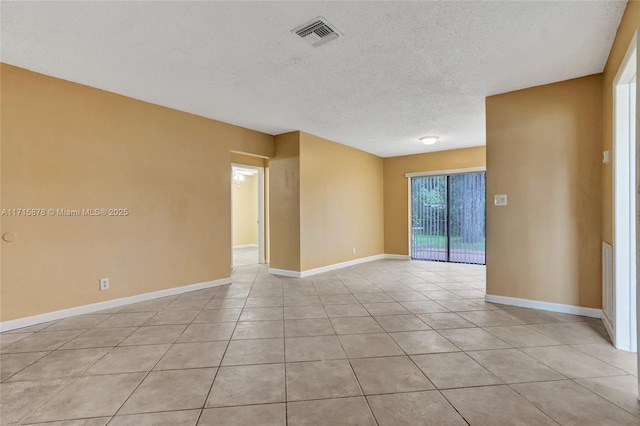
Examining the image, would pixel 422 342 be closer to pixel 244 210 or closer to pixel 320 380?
pixel 320 380

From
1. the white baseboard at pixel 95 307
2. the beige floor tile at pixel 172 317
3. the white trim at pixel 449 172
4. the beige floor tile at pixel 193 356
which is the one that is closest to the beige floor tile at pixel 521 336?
the beige floor tile at pixel 193 356

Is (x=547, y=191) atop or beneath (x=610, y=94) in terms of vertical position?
beneath

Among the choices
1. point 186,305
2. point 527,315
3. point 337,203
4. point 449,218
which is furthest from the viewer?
point 449,218

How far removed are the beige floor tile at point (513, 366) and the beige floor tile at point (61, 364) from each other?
2.96 m

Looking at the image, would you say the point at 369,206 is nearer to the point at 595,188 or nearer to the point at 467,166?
the point at 467,166

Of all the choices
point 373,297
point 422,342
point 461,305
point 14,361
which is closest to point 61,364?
point 14,361

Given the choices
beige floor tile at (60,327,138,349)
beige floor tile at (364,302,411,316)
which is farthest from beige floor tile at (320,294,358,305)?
beige floor tile at (60,327,138,349)

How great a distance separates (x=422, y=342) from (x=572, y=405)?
3.36 feet

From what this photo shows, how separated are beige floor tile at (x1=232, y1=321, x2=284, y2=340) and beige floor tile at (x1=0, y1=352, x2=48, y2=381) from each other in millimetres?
1500

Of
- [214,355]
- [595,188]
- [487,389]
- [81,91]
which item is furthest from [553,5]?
[81,91]

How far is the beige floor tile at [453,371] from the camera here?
1.94m

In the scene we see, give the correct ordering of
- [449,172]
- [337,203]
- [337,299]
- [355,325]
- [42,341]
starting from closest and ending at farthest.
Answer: [42,341] < [355,325] < [337,299] < [337,203] < [449,172]

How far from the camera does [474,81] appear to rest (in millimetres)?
3342

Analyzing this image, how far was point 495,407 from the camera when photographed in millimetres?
1692
